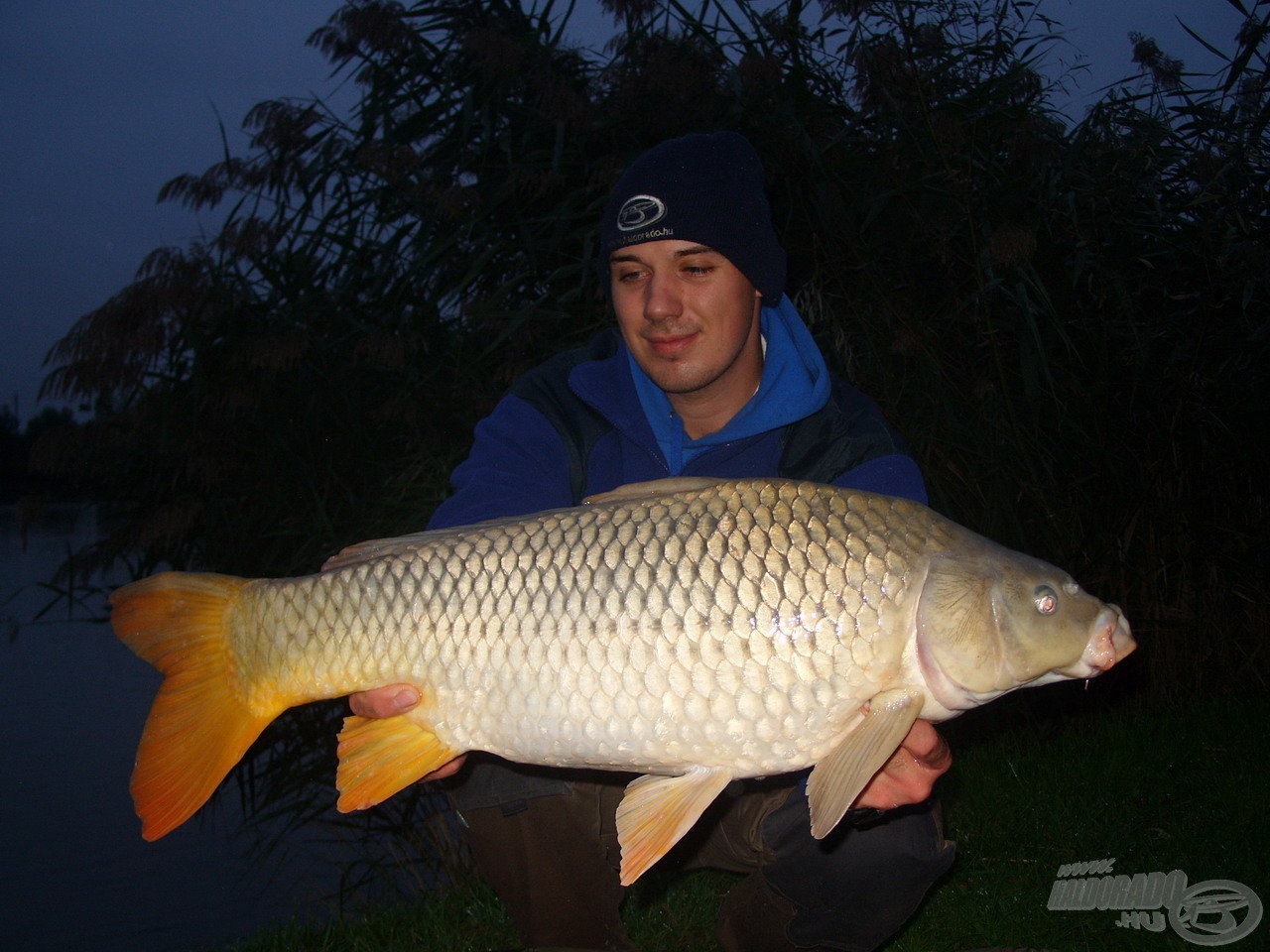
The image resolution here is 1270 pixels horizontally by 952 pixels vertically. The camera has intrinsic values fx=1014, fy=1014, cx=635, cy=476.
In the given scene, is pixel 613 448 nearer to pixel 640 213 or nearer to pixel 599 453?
pixel 599 453

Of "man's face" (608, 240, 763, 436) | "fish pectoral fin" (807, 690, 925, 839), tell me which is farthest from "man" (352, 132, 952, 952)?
"fish pectoral fin" (807, 690, 925, 839)

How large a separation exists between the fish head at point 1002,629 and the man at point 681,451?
1.55 feet

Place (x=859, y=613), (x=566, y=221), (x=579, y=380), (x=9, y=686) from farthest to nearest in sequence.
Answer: (x=9, y=686) < (x=566, y=221) < (x=579, y=380) < (x=859, y=613)

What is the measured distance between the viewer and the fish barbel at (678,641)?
1180mm

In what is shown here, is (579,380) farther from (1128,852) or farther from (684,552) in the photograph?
(1128,852)

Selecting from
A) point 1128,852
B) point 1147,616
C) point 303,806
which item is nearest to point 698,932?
point 1128,852

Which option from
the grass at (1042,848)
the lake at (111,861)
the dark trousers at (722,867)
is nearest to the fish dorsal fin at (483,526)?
the dark trousers at (722,867)

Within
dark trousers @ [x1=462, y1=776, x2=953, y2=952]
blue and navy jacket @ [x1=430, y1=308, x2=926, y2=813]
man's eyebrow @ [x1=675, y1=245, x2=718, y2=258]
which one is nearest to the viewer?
dark trousers @ [x1=462, y1=776, x2=953, y2=952]

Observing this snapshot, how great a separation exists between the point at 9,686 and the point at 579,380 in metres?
4.18

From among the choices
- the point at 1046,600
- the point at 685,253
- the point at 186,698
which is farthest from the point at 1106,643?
the point at 186,698

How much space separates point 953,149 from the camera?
306 cm

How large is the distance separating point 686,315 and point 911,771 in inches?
33.7

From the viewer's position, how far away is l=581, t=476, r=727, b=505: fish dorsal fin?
130 cm

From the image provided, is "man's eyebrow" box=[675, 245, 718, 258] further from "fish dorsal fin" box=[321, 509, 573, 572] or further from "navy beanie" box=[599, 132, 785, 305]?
"fish dorsal fin" box=[321, 509, 573, 572]
